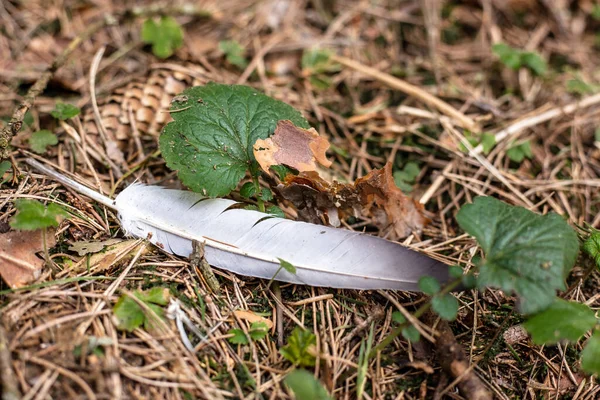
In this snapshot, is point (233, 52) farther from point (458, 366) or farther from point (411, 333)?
point (458, 366)

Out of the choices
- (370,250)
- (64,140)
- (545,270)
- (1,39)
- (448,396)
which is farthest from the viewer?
(1,39)

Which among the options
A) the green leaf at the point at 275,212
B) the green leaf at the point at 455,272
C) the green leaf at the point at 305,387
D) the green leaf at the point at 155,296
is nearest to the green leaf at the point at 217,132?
the green leaf at the point at 275,212

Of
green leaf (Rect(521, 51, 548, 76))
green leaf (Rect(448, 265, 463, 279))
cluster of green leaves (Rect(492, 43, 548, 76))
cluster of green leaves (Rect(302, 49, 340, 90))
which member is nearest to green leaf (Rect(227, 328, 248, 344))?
green leaf (Rect(448, 265, 463, 279))

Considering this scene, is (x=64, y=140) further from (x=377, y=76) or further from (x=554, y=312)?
(x=554, y=312)

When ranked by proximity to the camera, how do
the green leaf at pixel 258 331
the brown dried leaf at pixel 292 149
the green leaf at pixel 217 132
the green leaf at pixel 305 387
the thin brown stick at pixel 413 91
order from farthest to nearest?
the thin brown stick at pixel 413 91 < the brown dried leaf at pixel 292 149 < the green leaf at pixel 217 132 < the green leaf at pixel 258 331 < the green leaf at pixel 305 387

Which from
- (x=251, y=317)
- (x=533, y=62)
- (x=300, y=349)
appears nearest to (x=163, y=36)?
(x=251, y=317)

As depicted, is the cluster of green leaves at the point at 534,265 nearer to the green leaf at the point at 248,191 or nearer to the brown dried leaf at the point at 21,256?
the green leaf at the point at 248,191

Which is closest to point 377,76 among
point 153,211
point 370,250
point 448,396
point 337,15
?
point 337,15
